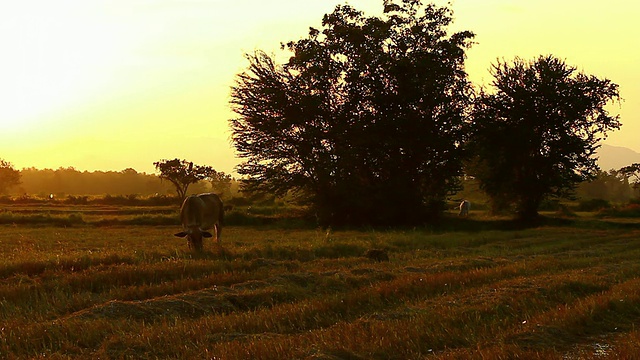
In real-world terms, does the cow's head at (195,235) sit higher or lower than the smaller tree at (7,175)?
lower

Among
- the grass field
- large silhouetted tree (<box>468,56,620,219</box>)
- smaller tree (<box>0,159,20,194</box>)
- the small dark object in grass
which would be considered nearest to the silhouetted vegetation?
smaller tree (<box>0,159,20,194</box>)

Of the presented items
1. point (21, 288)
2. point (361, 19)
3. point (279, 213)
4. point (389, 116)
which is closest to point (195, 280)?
point (21, 288)

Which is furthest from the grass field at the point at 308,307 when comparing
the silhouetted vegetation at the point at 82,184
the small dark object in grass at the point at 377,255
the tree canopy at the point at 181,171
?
the silhouetted vegetation at the point at 82,184

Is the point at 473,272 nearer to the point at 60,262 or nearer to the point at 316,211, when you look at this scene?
the point at 60,262

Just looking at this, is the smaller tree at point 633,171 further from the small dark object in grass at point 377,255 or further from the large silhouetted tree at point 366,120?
the small dark object in grass at point 377,255

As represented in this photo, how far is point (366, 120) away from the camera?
44.6 meters

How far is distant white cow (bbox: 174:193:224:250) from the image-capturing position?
80.3ft

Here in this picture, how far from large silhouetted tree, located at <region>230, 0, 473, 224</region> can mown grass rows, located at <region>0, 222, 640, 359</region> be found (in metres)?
23.1

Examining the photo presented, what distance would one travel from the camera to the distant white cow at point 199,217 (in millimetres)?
24484

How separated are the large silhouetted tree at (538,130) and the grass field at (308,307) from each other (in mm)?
24629

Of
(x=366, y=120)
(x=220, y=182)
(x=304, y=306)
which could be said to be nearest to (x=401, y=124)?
(x=366, y=120)

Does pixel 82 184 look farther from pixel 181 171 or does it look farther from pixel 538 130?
pixel 538 130

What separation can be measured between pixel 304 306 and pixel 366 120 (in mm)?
33494

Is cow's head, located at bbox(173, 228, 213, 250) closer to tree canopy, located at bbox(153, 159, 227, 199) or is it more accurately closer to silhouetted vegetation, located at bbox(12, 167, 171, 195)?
tree canopy, located at bbox(153, 159, 227, 199)
